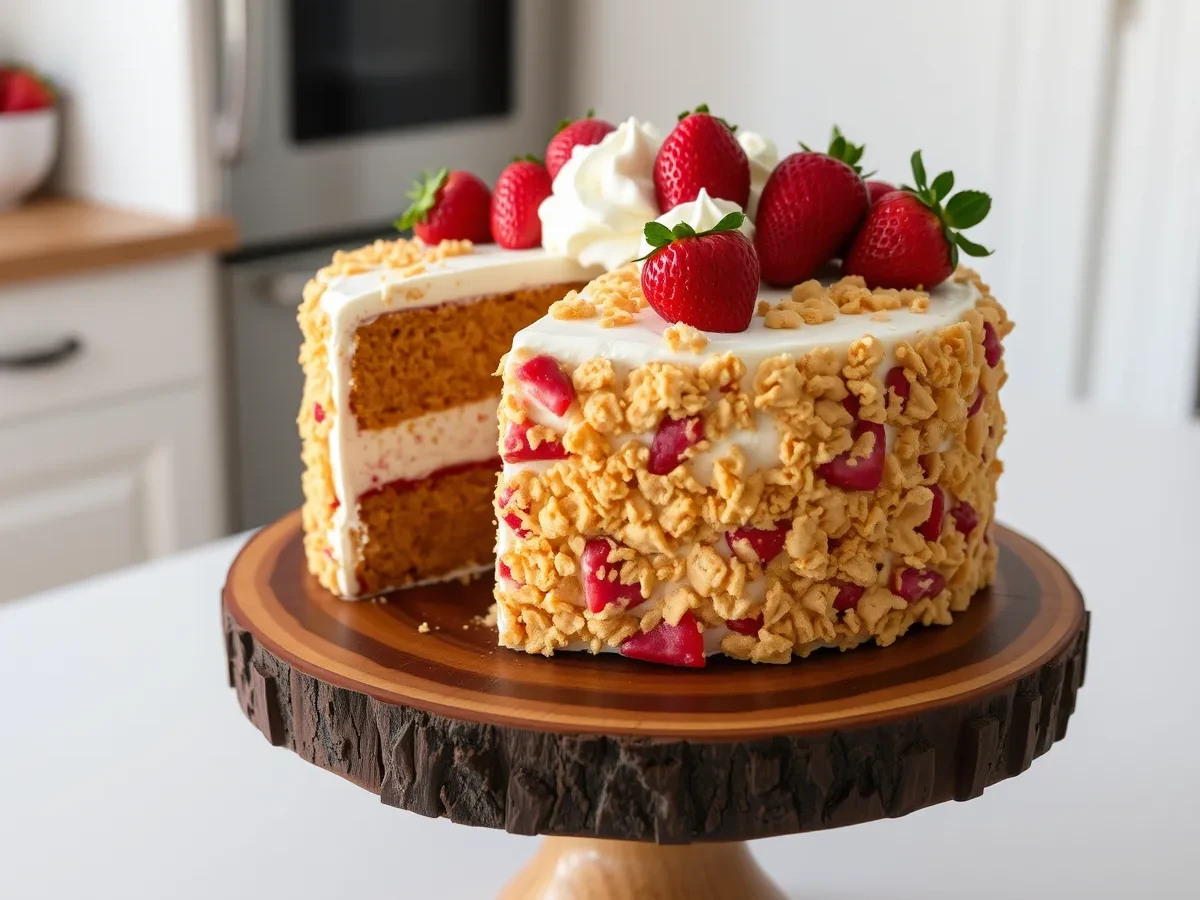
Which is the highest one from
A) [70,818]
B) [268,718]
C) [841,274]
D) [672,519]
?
[841,274]

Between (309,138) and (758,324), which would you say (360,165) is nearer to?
(309,138)

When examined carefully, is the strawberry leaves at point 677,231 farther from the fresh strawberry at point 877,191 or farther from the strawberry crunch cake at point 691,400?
the fresh strawberry at point 877,191

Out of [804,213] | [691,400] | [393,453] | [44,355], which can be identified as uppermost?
[804,213]

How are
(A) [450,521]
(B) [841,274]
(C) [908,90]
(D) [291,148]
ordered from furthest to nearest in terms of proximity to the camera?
(C) [908,90] → (D) [291,148] → (A) [450,521] → (B) [841,274]

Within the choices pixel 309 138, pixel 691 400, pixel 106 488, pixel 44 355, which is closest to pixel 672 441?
pixel 691 400

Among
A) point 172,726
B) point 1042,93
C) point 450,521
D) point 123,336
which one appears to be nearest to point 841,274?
point 450,521

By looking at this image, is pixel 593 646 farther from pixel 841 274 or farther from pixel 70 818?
pixel 70 818

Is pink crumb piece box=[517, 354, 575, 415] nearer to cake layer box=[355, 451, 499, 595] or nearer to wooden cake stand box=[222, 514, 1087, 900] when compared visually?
wooden cake stand box=[222, 514, 1087, 900]

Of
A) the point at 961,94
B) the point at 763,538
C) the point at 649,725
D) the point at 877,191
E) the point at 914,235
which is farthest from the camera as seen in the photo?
the point at 961,94
